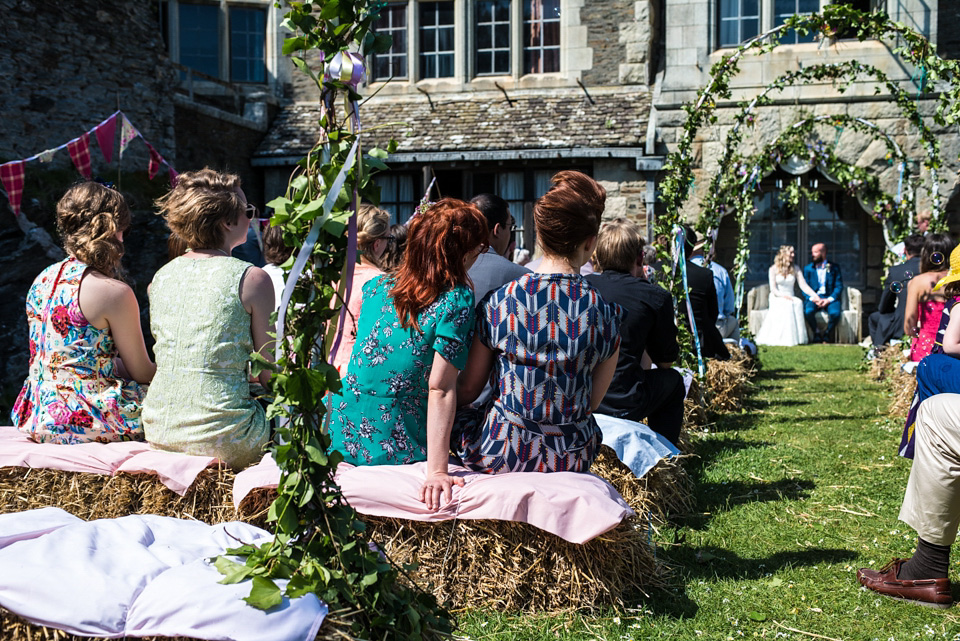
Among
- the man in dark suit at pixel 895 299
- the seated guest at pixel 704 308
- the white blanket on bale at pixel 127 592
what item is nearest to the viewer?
the white blanket on bale at pixel 127 592

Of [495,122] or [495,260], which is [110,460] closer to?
[495,260]

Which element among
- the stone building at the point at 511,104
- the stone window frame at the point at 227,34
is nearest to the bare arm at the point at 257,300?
the stone building at the point at 511,104

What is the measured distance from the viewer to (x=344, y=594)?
100 inches

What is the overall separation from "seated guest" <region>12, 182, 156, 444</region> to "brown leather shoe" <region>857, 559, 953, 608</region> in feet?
11.1

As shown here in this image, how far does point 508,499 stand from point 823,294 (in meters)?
12.8

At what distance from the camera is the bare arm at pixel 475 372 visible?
11.8 ft

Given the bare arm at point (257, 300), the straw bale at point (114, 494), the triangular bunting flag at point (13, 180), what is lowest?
the straw bale at point (114, 494)

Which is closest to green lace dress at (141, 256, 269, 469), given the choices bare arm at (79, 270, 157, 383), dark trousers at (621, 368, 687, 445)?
bare arm at (79, 270, 157, 383)

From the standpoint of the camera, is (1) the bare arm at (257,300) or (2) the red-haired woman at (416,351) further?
(1) the bare arm at (257,300)

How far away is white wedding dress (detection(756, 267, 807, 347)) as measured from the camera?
14469 millimetres

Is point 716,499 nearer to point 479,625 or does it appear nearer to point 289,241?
point 479,625

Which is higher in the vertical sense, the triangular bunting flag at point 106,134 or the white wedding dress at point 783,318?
the triangular bunting flag at point 106,134

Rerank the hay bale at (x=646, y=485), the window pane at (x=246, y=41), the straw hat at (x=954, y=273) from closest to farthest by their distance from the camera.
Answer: the straw hat at (x=954, y=273) → the hay bale at (x=646, y=485) → the window pane at (x=246, y=41)

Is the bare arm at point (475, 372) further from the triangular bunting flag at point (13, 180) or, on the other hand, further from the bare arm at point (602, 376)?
the triangular bunting flag at point (13, 180)
